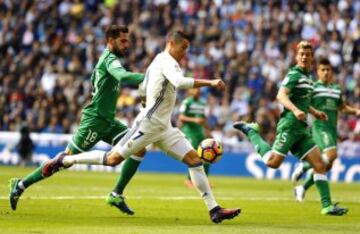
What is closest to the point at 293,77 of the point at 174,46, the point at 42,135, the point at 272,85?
the point at 174,46

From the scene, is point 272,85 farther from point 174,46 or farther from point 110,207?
point 174,46

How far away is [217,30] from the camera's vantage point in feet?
125

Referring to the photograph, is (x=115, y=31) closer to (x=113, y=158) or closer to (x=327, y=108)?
(x=113, y=158)

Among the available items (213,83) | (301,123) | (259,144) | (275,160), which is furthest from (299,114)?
(213,83)

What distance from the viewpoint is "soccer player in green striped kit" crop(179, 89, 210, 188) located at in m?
25.6

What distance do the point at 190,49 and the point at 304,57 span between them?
21.6 m

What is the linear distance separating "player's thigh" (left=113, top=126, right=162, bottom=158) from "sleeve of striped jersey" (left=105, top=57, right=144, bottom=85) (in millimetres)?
691

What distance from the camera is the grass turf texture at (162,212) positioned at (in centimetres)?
1296

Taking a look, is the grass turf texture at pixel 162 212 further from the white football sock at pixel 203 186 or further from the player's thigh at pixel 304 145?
the player's thigh at pixel 304 145

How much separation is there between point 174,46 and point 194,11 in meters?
26.0

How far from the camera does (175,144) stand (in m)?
14.0

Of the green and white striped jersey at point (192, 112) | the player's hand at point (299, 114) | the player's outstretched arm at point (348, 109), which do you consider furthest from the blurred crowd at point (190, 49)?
the player's hand at point (299, 114)

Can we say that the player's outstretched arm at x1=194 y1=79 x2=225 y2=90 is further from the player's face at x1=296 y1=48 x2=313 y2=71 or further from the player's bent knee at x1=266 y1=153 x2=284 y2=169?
the player's bent knee at x1=266 y1=153 x2=284 y2=169

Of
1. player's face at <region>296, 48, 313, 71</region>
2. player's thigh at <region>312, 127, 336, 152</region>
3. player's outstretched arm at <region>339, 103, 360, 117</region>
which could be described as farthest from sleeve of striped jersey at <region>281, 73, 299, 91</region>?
player's thigh at <region>312, 127, 336, 152</region>
